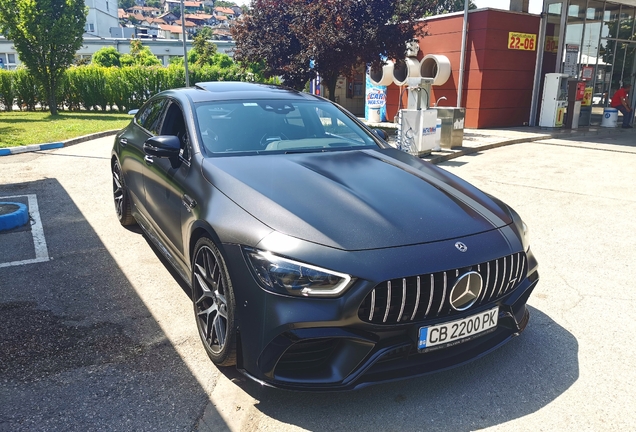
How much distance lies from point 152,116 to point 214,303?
2.53 m

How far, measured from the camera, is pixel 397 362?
2.49 m

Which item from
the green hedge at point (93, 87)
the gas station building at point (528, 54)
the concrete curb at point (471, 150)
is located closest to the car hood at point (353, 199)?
the concrete curb at point (471, 150)

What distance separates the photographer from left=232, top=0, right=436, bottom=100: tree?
1268cm

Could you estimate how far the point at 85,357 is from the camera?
3.10 metres

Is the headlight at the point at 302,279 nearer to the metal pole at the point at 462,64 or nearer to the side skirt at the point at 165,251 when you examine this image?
the side skirt at the point at 165,251

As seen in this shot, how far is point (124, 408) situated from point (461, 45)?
637 inches

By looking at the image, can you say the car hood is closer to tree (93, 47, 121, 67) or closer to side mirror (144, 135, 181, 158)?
side mirror (144, 135, 181, 158)

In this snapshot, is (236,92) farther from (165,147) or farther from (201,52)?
(201,52)

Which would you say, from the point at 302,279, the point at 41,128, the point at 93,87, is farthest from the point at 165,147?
the point at 93,87

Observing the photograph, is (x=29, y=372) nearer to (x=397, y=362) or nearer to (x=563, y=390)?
(x=397, y=362)

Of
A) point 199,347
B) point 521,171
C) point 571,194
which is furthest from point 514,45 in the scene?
point 199,347

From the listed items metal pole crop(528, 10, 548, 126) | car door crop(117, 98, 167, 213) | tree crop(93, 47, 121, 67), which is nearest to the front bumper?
car door crop(117, 98, 167, 213)

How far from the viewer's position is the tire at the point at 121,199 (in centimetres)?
→ 545

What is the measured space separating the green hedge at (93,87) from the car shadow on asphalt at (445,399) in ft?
72.1
